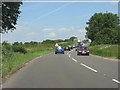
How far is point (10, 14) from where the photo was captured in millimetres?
49281

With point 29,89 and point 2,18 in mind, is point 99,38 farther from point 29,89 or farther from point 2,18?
point 29,89

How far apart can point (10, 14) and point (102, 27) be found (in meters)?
91.7

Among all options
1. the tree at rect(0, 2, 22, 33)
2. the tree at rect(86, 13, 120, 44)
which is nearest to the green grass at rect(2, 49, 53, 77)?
the tree at rect(0, 2, 22, 33)

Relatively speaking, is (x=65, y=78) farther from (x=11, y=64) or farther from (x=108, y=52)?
(x=108, y=52)

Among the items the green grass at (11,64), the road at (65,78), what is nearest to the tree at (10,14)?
the green grass at (11,64)

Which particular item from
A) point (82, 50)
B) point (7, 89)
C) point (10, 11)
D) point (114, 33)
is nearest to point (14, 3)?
point (10, 11)

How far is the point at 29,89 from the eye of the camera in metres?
13.5

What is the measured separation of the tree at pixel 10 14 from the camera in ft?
156

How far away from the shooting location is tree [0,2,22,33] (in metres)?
47.6

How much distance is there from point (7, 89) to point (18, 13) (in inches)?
1482

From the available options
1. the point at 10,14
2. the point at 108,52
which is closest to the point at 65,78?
the point at 10,14

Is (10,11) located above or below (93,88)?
above

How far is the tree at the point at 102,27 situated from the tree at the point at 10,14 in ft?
241

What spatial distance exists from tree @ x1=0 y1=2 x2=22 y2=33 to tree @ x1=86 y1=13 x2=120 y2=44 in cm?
7355
